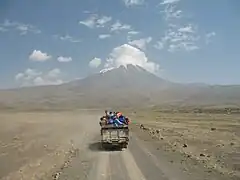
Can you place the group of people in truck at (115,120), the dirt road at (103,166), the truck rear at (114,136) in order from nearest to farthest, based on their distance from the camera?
the dirt road at (103,166) < the truck rear at (114,136) < the group of people in truck at (115,120)

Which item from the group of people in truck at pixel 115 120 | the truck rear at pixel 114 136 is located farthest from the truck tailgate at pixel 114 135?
the group of people in truck at pixel 115 120

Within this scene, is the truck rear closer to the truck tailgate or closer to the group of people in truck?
the truck tailgate

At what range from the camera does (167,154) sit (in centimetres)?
2666

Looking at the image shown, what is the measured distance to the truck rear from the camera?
30297 mm

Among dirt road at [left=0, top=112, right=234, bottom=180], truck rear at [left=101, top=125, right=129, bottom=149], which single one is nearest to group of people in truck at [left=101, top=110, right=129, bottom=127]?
truck rear at [left=101, top=125, right=129, bottom=149]

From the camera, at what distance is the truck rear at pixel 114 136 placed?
30297mm

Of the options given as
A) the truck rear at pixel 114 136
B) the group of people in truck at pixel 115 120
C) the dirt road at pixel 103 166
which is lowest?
the dirt road at pixel 103 166

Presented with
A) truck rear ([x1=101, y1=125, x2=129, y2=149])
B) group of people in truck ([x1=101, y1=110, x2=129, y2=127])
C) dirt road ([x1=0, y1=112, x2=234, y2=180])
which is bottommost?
dirt road ([x1=0, y1=112, x2=234, y2=180])

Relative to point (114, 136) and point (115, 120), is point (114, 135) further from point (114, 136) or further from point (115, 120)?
point (115, 120)

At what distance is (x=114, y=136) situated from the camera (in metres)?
30.4

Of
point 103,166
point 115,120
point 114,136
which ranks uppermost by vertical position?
point 115,120

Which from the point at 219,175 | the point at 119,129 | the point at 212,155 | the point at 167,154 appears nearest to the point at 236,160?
the point at 212,155

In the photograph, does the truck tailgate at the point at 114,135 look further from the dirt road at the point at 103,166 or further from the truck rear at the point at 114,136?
the dirt road at the point at 103,166

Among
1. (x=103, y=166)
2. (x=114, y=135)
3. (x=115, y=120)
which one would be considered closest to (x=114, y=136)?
(x=114, y=135)
